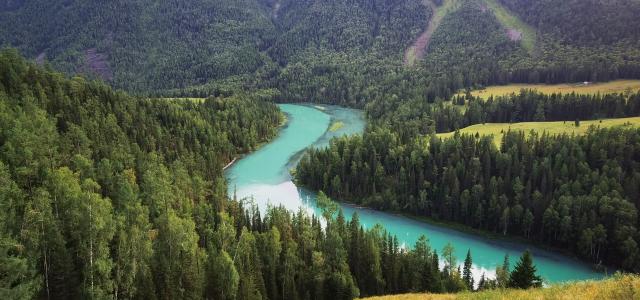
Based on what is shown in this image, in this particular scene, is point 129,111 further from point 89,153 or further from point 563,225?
point 563,225

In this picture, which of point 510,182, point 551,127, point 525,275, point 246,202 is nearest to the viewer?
point 525,275

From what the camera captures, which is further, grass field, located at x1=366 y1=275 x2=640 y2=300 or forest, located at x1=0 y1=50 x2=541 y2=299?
forest, located at x1=0 y1=50 x2=541 y2=299

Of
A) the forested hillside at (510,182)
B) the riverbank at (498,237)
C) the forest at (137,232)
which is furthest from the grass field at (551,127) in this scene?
the forest at (137,232)

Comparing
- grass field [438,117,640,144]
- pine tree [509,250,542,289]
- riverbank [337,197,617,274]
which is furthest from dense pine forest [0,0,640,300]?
grass field [438,117,640,144]

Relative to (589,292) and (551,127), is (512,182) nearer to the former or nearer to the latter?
(551,127)

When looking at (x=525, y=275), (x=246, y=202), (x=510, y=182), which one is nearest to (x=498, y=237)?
(x=510, y=182)


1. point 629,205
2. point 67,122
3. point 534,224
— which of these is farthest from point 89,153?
point 629,205

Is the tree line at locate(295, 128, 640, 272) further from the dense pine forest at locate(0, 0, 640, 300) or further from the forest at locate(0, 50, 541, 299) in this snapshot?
the forest at locate(0, 50, 541, 299)

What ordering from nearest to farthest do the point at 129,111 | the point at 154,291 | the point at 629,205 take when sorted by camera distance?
the point at 154,291 → the point at 629,205 → the point at 129,111
